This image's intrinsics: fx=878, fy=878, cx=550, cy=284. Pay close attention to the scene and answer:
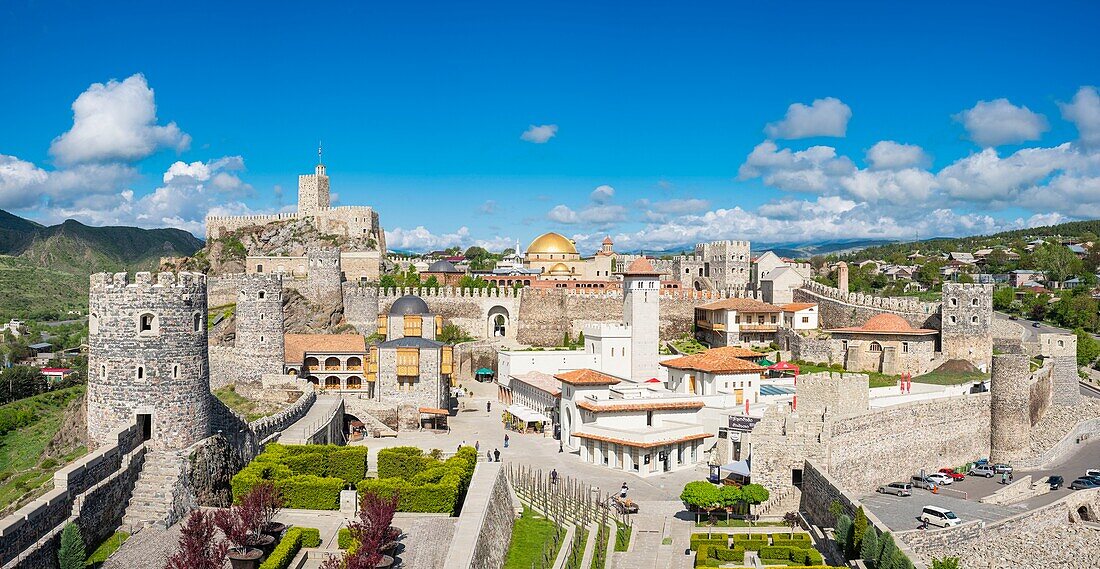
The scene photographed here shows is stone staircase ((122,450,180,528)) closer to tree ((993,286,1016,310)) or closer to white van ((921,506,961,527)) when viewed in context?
white van ((921,506,961,527))

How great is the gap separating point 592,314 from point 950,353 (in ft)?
53.0

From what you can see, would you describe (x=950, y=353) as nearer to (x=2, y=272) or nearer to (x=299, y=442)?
(x=299, y=442)

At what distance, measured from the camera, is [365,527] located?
45.5 feet

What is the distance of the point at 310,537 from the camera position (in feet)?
50.5

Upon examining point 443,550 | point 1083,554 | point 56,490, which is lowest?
point 1083,554

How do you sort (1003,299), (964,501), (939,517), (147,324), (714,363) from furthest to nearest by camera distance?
(1003,299), (714,363), (964,501), (939,517), (147,324)

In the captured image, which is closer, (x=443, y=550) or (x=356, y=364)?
(x=443, y=550)

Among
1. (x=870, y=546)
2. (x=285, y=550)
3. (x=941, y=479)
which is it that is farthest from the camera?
(x=941, y=479)

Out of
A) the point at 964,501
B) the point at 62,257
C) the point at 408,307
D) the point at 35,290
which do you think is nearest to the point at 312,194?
the point at 408,307

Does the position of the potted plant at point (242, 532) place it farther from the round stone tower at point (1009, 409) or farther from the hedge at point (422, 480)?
the round stone tower at point (1009, 409)

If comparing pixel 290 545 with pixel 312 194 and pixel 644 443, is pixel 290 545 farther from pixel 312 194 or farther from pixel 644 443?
pixel 312 194

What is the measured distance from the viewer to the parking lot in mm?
21625

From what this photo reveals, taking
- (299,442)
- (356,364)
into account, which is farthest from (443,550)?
(356,364)

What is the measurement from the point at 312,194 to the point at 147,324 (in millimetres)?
41543
